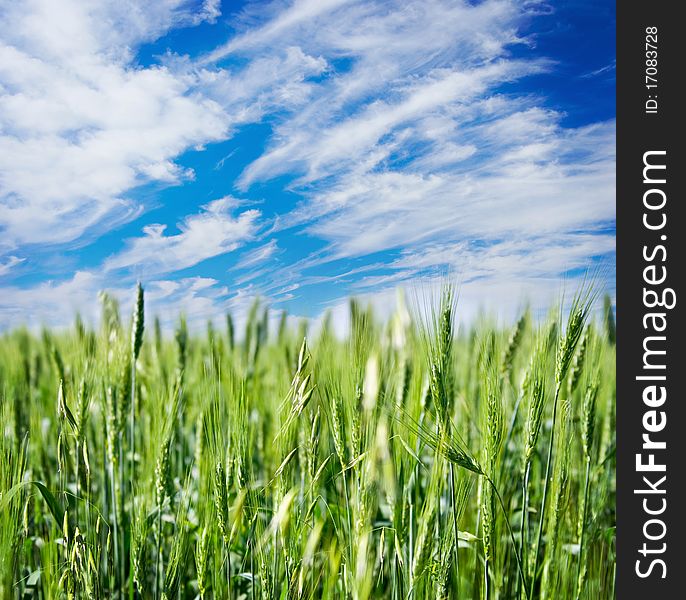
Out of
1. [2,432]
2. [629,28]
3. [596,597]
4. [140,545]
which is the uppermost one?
[629,28]

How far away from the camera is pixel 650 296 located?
149 centimetres

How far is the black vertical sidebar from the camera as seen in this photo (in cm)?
144

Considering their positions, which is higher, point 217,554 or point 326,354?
point 326,354

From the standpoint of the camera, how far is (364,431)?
1.18m

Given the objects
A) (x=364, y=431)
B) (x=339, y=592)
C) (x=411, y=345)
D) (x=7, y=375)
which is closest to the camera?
(x=364, y=431)

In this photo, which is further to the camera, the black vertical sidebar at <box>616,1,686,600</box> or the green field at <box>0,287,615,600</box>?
the black vertical sidebar at <box>616,1,686,600</box>

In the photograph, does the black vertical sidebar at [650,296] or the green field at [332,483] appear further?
the black vertical sidebar at [650,296]

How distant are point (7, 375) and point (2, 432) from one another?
2.65 feet

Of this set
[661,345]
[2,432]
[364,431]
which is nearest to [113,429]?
[2,432]

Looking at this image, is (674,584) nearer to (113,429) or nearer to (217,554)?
(217,554)

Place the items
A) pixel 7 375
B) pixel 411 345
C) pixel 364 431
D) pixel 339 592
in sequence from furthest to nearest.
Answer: pixel 7 375, pixel 411 345, pixel 339 592, pixel 364 431

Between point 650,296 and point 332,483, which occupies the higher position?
point 650,296

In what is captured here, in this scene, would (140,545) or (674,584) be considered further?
(674,584)

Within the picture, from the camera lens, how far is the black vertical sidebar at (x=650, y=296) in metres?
1.44
